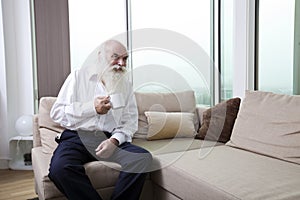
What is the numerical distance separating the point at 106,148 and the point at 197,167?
1.76 ft

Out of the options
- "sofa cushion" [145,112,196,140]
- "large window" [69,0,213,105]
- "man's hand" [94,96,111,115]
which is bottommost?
"sofa cushion" [145,112,196,140]

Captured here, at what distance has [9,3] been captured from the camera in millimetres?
3221

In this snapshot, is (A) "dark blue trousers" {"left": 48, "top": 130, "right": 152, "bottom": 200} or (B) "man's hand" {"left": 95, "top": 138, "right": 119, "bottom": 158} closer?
(A) "dark blue trousers" {"left": 48, "top": 130, "right": 152, "bottom": 200}

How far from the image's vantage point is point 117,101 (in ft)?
6.22

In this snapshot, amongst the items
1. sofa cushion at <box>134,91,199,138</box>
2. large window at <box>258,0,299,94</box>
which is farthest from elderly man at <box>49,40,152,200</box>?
large window at <box>258,0,299,94</box>

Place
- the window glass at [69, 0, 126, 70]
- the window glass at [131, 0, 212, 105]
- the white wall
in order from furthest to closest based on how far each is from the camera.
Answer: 1. the window glass at [69, 0, 126, 70]
2. the white wall
3. the window glass at [131, 0, 212, 105]

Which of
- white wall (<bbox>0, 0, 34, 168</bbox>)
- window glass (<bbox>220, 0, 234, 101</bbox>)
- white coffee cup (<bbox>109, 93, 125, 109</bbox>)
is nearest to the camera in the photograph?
white coffee cup (<bbox>109, 93, 125, 109</bbox>)

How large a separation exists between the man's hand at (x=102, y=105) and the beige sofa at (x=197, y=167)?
0.30 m

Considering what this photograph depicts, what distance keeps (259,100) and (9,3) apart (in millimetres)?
2673

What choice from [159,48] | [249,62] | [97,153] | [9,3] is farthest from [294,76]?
[9,3]

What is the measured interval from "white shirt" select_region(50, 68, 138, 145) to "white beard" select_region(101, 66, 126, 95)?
1.5 inches

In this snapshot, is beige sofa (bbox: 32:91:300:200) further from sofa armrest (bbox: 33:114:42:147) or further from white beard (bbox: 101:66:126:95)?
white beard (bbox: 101:66:126:95)

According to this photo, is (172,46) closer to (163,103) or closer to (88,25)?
(163,103)

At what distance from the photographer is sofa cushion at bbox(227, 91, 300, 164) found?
1769 millimetres
